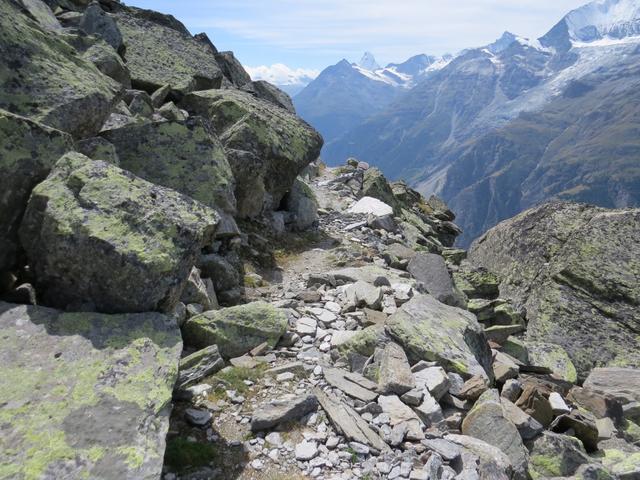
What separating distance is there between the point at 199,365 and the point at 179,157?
875 centimetres

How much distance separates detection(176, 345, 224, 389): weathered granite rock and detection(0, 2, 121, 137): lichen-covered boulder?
7201 mm

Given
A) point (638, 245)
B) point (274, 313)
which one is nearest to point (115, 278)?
point (274, 313)

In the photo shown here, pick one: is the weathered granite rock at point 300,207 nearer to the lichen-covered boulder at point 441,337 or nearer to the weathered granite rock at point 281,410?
the lichen-covered boulder at point 441,337

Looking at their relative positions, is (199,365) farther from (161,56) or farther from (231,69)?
(231,69)

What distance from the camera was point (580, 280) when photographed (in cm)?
2639

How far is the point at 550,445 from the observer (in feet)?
40.2

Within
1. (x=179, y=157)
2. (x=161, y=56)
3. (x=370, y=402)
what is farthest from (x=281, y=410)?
(x=161, y=56)

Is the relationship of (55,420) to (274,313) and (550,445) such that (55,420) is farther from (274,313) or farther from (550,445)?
(550,445)

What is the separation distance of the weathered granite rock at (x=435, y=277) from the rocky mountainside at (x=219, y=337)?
0.35 ft

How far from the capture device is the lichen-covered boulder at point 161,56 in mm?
28203

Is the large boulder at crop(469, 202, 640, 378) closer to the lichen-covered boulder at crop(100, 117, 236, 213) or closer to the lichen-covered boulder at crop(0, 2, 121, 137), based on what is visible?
the lichen-covered boulder at crop(100, 117, 236, 213)

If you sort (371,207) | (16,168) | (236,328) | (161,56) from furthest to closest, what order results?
(371,207)
(161,56)
(236,328)
(16,168)

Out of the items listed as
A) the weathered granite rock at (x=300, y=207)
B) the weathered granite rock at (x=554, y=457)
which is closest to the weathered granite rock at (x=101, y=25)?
the weathered granite rock at (x=300, y=207)

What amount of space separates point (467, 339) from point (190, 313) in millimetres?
8469
